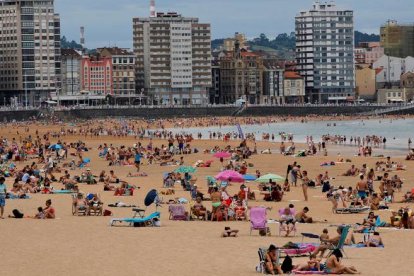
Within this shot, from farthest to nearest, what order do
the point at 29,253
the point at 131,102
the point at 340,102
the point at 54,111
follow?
the point at 340,102
the point at 131,102
the point at 54,111
the point at 29,253

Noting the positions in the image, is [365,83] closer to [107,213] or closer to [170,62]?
[170,62]

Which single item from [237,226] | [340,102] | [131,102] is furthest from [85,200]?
[340,102]

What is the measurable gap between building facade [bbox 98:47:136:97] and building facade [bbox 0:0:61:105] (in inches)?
509

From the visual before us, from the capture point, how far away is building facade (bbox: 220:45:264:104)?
525ft

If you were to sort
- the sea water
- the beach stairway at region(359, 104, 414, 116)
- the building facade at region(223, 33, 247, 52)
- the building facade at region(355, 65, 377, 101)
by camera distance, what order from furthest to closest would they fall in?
1. the building facade at region(223, 33, 247, 52)
2. the building facade at region(355, 65, 377, 101)
3. the beach stairway at region(359, 104, 414, 116)
4. the sea water

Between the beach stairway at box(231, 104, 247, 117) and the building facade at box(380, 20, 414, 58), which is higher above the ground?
the building facade at box(380, 20, 414, 58)

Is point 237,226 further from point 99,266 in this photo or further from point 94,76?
point 94,76

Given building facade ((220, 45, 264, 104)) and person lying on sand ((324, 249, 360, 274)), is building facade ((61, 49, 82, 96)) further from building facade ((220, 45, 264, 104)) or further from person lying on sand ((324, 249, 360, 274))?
person lying on sand ((324, 249, 360, 274))

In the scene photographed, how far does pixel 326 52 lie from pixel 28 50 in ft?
161

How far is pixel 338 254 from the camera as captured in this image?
60.9 ft

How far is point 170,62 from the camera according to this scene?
15538cm

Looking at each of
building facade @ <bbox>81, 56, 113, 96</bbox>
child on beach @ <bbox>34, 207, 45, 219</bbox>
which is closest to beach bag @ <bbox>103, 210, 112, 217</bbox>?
child on beach @ <bbox>34, 207, 45, 219</bbox>

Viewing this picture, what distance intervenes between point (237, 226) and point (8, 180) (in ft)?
47.9

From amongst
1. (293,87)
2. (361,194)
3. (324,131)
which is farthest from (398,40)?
(361,194)
